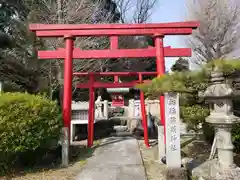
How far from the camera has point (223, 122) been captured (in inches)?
140

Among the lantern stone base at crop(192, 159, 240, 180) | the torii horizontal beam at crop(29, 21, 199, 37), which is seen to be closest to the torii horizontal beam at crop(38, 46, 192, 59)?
the torii horizontal beam at crop(29, 21, 199, 37)

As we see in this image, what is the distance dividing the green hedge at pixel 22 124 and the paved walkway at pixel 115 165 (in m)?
1.27

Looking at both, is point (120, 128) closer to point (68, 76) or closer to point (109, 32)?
point (68, 76)

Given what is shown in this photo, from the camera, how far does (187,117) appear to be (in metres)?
5.88

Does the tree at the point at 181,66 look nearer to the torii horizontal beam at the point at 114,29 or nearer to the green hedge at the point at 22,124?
the torii horizontal beam at the point at 114,29

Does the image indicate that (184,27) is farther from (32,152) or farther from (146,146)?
(32,152)

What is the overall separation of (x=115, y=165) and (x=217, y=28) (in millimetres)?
15591

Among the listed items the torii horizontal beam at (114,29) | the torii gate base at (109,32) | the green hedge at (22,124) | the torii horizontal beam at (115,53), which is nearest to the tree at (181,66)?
the torii horizontal beam at (115,53)

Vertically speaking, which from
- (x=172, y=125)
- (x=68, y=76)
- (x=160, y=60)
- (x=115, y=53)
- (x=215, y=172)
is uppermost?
(x=115, y=53)

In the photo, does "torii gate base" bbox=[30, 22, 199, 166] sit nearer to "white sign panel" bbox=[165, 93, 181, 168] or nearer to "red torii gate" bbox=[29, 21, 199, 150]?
"red torii gate" bbox=[29, 21, 199, 150]

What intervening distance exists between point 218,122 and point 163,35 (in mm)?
3116

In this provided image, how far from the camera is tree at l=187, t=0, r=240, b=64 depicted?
16422 millimetres

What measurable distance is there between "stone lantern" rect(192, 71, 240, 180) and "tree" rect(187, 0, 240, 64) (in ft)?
44.7

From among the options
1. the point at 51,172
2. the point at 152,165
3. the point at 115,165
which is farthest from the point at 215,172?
the point at 51,172
